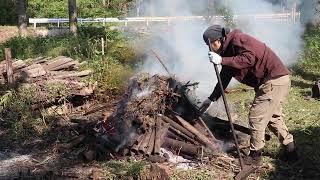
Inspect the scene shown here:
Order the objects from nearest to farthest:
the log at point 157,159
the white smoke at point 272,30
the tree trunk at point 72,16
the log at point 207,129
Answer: the log at point 157,159, the log at point 207,129, the white smoke at point 272,30, the tree trunk at point 72,16

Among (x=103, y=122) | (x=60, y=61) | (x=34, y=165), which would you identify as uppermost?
(x=60, y=61)

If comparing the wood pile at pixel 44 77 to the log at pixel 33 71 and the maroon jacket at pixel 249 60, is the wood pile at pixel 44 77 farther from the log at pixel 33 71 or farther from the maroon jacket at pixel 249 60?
the maroon jacket at pixel 249 60

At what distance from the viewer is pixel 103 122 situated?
703cm

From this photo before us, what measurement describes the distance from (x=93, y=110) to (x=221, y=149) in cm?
323

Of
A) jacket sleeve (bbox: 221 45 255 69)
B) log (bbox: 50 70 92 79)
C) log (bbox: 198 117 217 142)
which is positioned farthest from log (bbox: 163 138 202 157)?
log (bbox: 50 70 92 79)

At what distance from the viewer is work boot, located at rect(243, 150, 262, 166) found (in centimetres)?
594

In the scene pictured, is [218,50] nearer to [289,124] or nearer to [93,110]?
[289,124]

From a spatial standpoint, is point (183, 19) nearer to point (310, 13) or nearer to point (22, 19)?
point (310, 13)

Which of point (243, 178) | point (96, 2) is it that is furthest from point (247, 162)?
point (96, 2)

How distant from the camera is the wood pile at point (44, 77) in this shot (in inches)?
350


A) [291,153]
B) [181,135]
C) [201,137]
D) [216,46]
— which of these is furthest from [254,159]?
[216,46]

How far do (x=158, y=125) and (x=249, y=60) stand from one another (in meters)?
1.70

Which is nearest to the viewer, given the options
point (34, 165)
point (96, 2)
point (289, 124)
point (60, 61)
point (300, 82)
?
point (34, 165)

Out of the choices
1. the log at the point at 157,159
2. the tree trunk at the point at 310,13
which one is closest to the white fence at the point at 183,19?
the tree trunk at the point at 310,13
